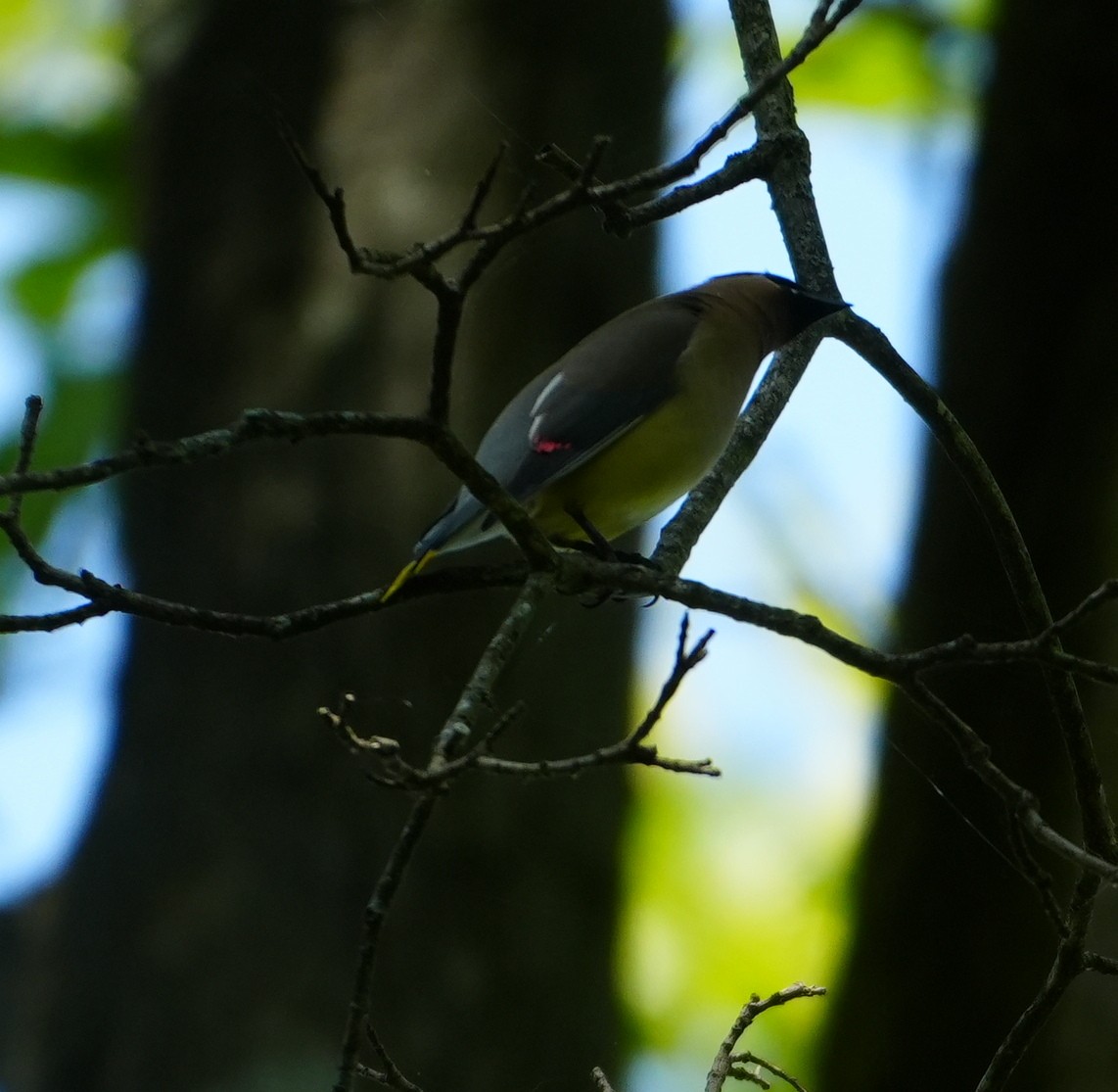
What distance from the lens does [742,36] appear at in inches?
119

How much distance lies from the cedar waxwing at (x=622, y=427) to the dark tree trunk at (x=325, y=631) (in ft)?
3.76

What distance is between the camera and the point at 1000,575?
13.8ft

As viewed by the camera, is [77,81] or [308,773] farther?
[77,81]

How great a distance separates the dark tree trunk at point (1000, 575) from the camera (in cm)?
395

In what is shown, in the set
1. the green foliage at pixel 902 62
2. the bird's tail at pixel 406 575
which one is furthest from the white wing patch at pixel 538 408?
the green foliage at pixel 902 62

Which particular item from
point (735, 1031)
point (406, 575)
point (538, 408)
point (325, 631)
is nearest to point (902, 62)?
point (325, 631)

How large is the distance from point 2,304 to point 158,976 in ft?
10.3

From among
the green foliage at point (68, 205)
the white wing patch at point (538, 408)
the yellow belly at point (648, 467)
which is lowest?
the yellow belly at point (648, 467)

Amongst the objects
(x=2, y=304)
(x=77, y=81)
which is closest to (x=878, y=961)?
(x=2, y=304)

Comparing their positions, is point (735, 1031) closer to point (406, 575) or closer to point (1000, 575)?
point (406, 575)

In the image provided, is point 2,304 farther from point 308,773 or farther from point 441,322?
point 441,322

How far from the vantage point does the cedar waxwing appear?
325 centimetres

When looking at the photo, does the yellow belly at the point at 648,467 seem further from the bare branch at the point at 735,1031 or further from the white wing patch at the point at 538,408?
the bare branch at the point at 735,1031

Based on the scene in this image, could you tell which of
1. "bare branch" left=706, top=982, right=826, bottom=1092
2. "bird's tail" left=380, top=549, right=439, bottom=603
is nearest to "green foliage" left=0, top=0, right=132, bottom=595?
"bird's tail" left=380, top=549, right=439, bottom=603
